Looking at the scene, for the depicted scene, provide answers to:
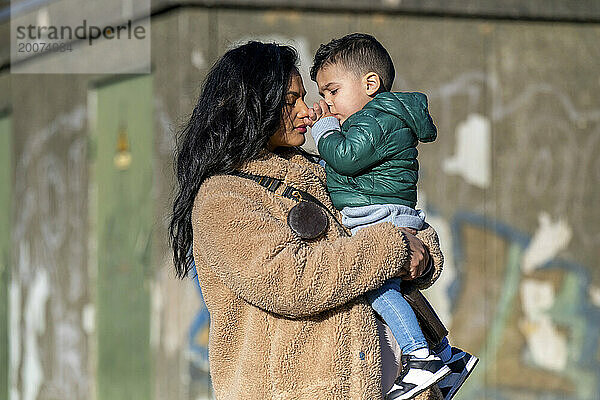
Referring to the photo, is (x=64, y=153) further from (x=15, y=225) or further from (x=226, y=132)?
(x=226, y=132)

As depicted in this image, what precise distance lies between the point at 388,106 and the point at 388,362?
0.77m

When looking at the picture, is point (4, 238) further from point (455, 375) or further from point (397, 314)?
point (397, 314)

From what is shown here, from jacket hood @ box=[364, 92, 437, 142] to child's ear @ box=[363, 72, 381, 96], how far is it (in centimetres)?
7

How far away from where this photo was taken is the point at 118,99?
25.0 feet

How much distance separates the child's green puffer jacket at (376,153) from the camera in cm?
333

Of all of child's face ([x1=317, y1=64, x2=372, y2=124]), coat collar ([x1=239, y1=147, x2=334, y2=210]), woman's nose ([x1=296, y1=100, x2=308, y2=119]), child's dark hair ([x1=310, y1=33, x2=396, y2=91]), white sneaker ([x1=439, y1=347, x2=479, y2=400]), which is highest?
child's dark hair ([x1=310, y1=33, x2=396, y2=91])

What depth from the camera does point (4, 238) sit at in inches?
Result: 389

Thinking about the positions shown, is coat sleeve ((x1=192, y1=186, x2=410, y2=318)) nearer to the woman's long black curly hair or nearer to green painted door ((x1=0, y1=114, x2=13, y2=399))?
the woman's long black curly hair

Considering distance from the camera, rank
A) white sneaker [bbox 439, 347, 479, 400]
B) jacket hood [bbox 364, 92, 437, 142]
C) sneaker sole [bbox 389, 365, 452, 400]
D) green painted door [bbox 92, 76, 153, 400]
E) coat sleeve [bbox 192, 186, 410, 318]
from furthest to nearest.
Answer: green painted door [bbox 92, 76, 153, 400], white sneaker [bbox 439, 347, 479, 400], jacket hood [bbox 364, 92, 437, 142], sneaker sole [bbox 389, 365, 452, 400], coat sleeve [bbox 192, 186, 410, 318]

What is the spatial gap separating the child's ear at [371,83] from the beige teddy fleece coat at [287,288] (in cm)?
45

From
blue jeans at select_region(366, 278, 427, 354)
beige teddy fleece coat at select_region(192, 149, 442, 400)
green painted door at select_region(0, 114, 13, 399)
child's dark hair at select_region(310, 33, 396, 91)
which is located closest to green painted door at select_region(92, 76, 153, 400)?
green painted door at select_region(0, 114, 13, 399)

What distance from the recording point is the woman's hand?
10.6ft

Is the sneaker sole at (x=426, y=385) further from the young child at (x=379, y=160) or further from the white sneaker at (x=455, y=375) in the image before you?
the white sneaker at (x=455, y=375)

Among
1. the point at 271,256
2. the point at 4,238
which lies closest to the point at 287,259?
the point at 271,256
